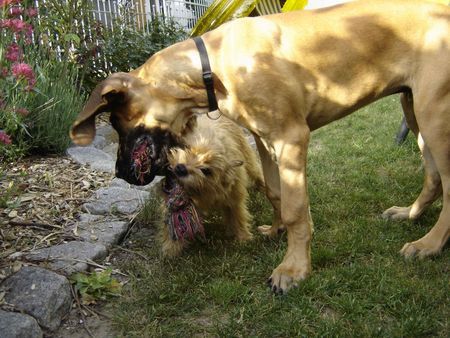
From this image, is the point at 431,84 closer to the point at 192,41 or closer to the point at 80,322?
the point at 192,41

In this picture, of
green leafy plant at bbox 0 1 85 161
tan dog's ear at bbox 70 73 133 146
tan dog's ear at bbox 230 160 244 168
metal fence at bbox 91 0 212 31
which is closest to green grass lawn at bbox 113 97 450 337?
tan dog's ear at bbox 230 160 244 168

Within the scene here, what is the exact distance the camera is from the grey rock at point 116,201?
12.2ft

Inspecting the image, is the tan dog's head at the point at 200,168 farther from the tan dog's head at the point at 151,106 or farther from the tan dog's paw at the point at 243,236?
the tan dog's paw at the point at 243,236

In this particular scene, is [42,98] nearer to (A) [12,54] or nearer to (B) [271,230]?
(A) [12,54]

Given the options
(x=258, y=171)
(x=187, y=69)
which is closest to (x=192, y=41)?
(x=187, y=69)

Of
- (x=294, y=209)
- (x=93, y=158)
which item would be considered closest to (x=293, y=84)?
(x=294, y=209)

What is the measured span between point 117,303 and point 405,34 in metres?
2.27

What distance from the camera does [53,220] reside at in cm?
348

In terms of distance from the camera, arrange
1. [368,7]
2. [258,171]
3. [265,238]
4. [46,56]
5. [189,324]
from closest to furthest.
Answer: [189,324], [368,7], [265,238], [258,171], [46,56]

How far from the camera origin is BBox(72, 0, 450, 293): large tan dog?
2732 mm

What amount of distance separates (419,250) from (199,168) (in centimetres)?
144

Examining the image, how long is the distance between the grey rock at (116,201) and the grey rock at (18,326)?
4.60 ft

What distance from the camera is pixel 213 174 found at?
124 inches

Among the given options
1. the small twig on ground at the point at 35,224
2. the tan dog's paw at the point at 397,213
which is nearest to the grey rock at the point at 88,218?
the small twig on ground at the point at 35,224
